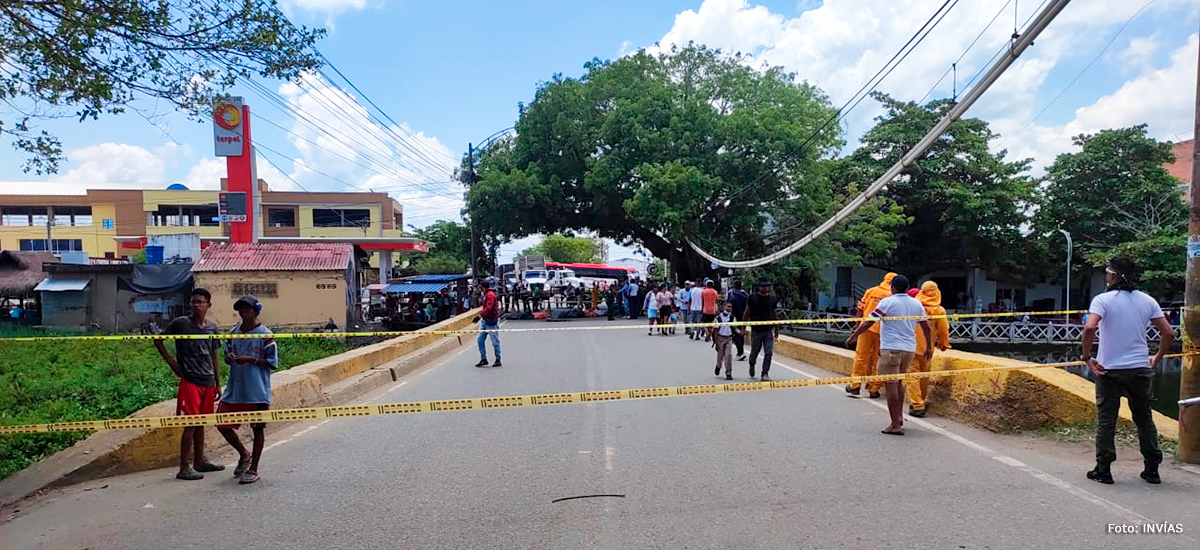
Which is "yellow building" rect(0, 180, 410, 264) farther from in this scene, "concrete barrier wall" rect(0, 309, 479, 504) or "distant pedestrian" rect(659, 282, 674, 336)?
"concrete barrier wall" rect(0, 309, 479, 504)

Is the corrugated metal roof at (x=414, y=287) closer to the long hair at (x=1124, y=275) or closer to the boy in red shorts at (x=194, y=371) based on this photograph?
A: the boy in red shorts at (x=194, y=371)

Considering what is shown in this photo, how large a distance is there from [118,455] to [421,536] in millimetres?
3322

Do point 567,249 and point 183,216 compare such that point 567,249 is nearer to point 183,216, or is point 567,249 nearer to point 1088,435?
point 183,216

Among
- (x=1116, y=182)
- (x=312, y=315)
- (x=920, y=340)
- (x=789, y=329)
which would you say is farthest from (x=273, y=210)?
(x=920, y=340)

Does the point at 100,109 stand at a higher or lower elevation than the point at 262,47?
lower

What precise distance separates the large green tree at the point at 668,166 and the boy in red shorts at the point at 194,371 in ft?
77.1

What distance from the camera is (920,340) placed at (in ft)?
28.4

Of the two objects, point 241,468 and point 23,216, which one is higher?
point 23,216

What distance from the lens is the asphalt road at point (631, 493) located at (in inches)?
179

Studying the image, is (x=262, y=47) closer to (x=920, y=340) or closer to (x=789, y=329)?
(x=920, y=340)

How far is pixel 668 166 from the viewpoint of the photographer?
29.2m

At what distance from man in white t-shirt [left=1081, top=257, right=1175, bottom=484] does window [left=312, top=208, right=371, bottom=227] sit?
54833 mm

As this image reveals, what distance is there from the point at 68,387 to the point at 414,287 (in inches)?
779

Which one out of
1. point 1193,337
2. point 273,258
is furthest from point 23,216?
point 1193,337
